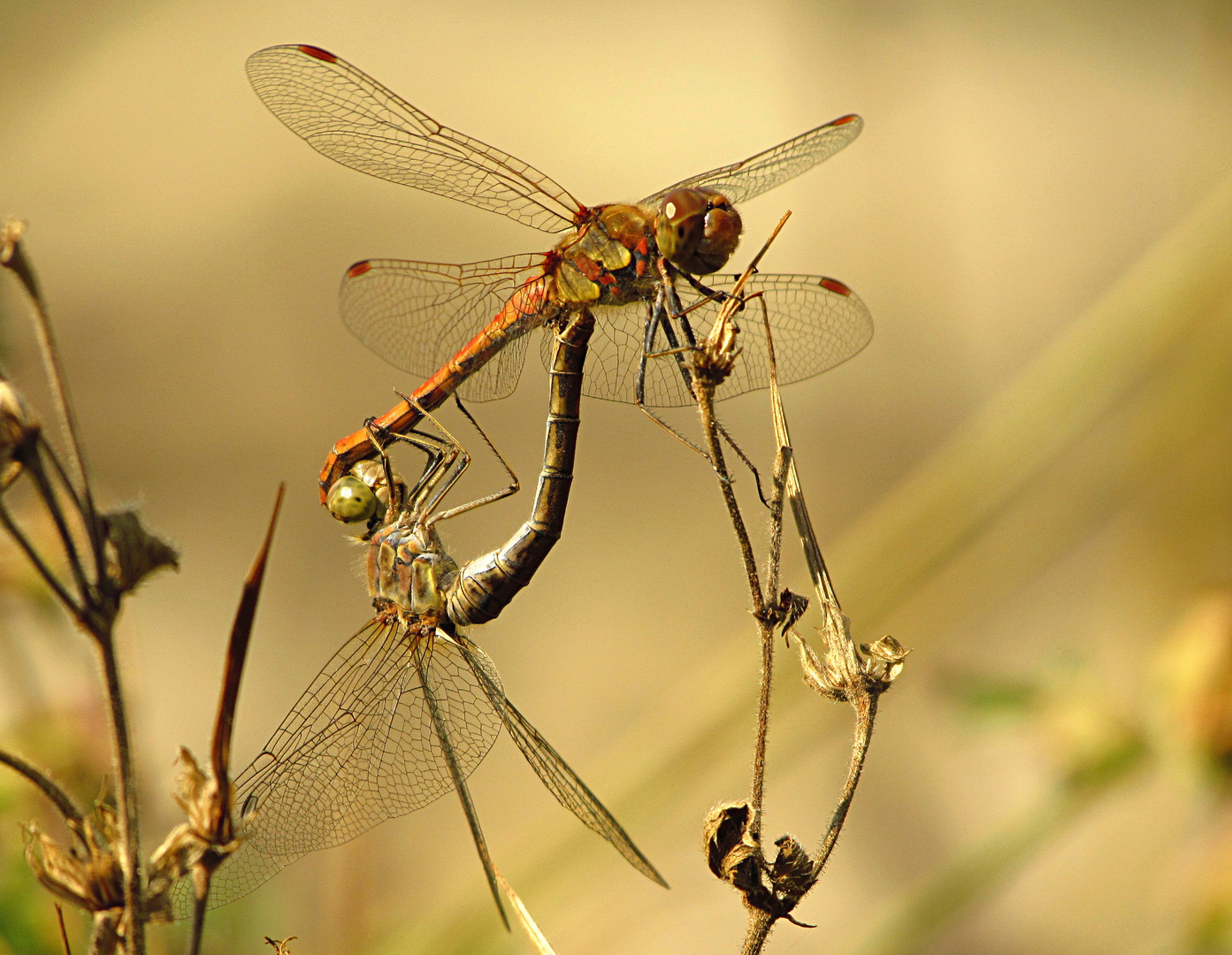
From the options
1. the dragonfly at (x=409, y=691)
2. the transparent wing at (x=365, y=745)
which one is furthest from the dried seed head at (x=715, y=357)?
the transparent wing at (x=365, y=745)

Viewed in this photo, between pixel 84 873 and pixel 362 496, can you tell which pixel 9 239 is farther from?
pixel 362 496

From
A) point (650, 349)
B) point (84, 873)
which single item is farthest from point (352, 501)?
point (84, 873)

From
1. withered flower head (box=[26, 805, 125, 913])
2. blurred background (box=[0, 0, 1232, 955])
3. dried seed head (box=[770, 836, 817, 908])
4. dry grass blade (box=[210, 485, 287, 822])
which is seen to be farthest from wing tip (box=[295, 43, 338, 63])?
dried seed head (box=[770, 836, 817, 908])

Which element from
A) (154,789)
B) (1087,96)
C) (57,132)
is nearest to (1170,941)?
(154,789)

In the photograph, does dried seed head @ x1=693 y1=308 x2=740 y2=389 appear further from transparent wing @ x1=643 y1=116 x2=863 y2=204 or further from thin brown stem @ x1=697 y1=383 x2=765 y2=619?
transparent wing @ x1=643 y1=116 x2=863 y2=204

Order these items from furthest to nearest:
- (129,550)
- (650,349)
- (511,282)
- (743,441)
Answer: (743,441) → (511,282) → (650,349) → (129,550)

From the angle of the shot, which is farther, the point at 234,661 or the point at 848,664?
the point at 848,664

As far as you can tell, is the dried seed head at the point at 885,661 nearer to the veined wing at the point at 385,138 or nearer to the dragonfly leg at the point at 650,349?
the dragonfly leg at the point at 650,349

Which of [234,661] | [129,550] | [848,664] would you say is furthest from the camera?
[848,664]
